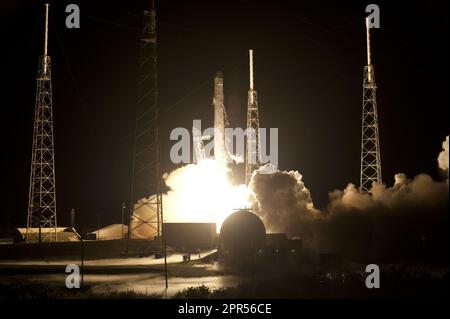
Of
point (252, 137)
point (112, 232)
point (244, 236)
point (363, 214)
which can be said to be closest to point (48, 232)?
point (112, 232)

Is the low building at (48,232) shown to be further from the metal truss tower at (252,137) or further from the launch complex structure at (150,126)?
the metal truss tower at (252,137)

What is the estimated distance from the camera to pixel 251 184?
6850 centimetres

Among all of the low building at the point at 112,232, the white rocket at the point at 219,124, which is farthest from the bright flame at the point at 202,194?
the low building at the point at 112,232

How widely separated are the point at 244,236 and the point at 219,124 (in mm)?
28687

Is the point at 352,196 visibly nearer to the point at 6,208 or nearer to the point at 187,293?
the point at 187,293

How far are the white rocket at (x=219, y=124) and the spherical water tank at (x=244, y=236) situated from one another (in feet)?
86.6

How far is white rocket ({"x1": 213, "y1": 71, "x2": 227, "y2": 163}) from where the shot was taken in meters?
76.2

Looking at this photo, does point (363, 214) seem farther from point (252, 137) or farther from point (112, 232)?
point (112, 232)

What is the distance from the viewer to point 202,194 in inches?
3182

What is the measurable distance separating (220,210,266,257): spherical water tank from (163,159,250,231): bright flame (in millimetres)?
20553

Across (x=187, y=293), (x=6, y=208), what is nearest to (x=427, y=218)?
(x=187, y=293)

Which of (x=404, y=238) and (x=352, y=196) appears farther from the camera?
(x=352, y=196)
